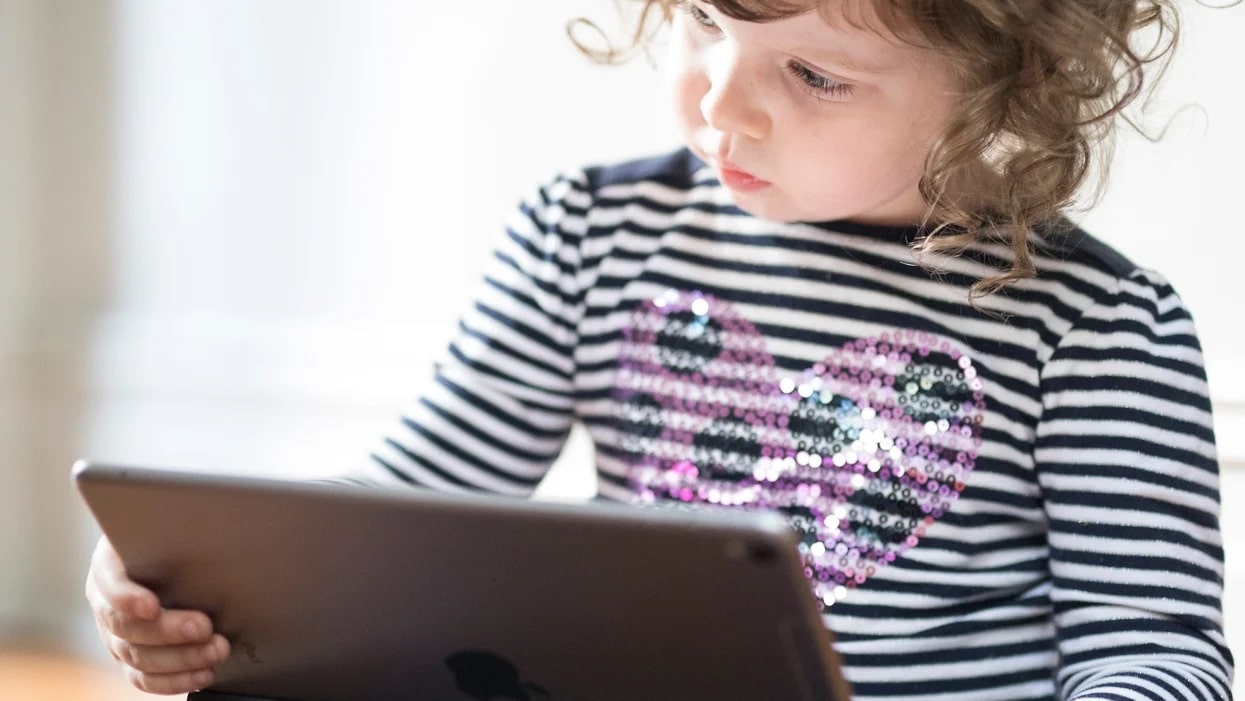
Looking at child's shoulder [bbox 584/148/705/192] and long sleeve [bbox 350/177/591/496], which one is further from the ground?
child's shoulder [bbox 584/148/705/192]

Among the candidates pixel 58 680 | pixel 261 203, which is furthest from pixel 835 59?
pixel 58 680

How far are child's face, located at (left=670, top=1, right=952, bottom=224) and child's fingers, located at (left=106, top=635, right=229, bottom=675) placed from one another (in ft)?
1.08

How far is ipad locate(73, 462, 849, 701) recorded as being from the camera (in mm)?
458

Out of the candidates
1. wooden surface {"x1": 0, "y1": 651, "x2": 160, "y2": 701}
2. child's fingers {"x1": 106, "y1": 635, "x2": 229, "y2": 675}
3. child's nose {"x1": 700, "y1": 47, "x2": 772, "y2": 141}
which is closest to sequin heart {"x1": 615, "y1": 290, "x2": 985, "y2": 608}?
child's nose {"x1": 700, "y1": 47, "x2": 772, "y2": 141}

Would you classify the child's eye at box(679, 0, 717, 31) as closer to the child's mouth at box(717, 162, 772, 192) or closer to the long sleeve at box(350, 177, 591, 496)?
the child's mouth at box(717, 162, 772, 192)

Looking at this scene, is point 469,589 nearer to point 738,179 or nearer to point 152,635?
point 152,635

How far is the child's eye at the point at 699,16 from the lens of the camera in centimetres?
67

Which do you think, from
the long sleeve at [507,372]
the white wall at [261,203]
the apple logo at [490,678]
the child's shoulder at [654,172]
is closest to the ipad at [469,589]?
the apple logo at [490,678]

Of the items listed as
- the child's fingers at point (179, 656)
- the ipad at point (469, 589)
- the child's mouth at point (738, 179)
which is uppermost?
the child's mouth at point (738, 179)

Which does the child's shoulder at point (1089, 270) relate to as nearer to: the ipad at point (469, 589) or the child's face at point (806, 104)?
the child's face at point (806, 104)

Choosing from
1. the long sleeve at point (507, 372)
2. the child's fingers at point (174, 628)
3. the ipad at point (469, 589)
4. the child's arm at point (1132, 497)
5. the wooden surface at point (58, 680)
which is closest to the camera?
the ipad at point (469, 589)

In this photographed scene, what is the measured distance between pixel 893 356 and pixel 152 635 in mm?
403

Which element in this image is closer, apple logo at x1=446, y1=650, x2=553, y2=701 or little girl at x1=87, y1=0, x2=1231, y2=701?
apple logo at x1=446, y1=650, x2=553, y2=701

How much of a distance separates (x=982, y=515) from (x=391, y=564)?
1.20ft
